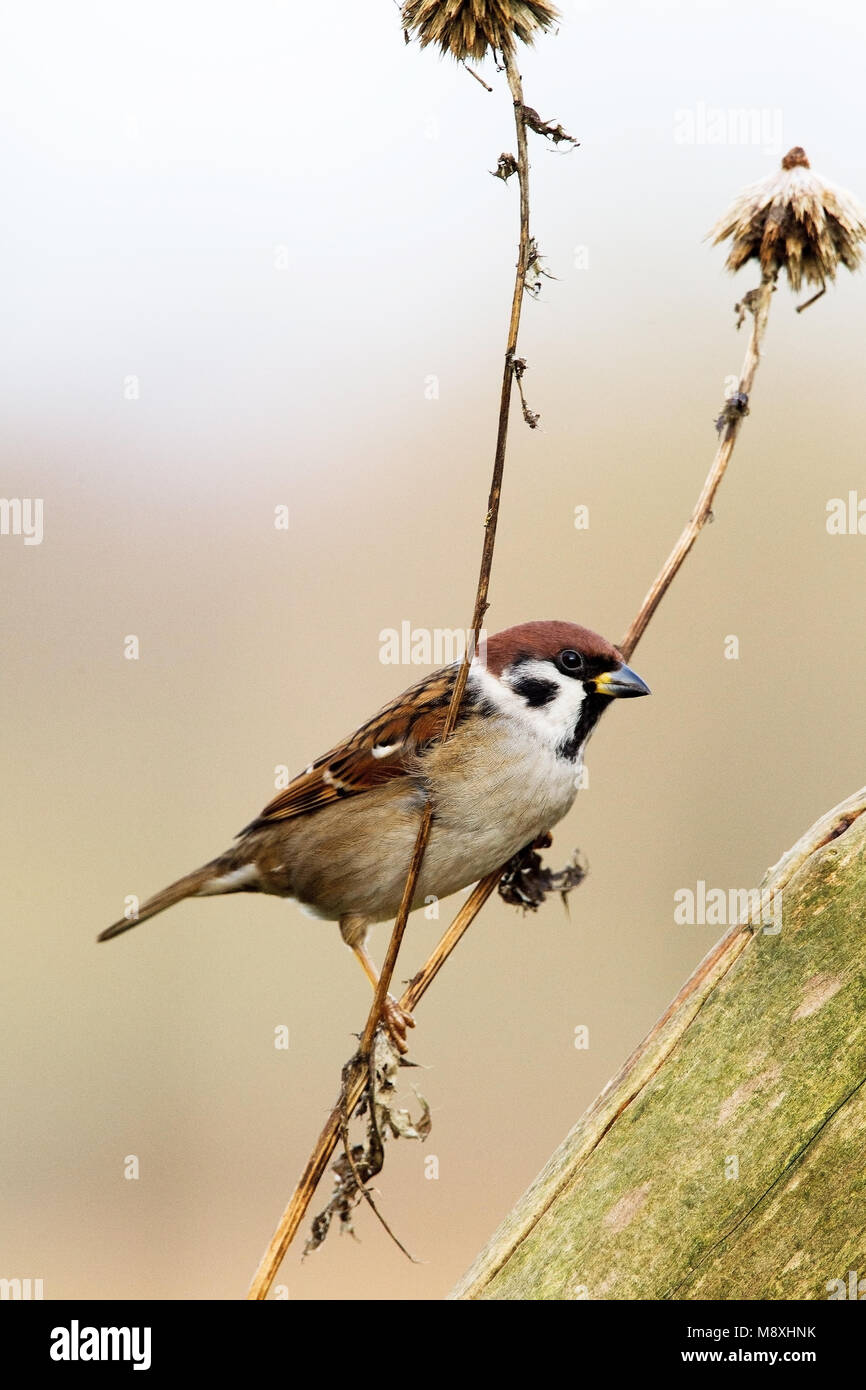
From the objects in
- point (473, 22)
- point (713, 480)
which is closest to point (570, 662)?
point (713, 480)

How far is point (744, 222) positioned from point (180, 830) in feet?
15.8

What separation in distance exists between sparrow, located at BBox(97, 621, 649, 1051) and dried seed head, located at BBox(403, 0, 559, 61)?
4.45ft

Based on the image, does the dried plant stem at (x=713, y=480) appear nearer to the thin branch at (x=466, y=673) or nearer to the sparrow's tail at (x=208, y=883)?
the thin branch at (x=466, y=673)

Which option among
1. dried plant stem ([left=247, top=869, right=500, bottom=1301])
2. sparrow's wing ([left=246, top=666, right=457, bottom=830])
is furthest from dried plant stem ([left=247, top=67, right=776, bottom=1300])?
sparrow's wing ([left=246, top=666, right=457, bottom=830])

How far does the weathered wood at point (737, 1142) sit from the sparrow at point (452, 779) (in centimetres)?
149

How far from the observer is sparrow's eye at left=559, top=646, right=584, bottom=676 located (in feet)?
9.95

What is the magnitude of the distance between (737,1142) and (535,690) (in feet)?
6.22

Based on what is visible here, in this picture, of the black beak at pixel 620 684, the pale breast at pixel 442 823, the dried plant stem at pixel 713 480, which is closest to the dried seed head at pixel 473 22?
the dried plant stem at pixel 713 480

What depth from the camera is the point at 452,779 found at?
301 centimetres

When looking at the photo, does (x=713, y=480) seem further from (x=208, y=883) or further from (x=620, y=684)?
(x=208, y=883)

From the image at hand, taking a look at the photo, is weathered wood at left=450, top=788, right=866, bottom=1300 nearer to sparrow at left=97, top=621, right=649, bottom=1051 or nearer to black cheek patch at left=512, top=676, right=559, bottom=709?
sparrow at left=97, top=621, right=649, bottom=1051

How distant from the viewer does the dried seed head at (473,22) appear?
180 centimetres

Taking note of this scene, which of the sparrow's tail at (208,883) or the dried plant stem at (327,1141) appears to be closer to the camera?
the dried plant stem at (327,1141)
